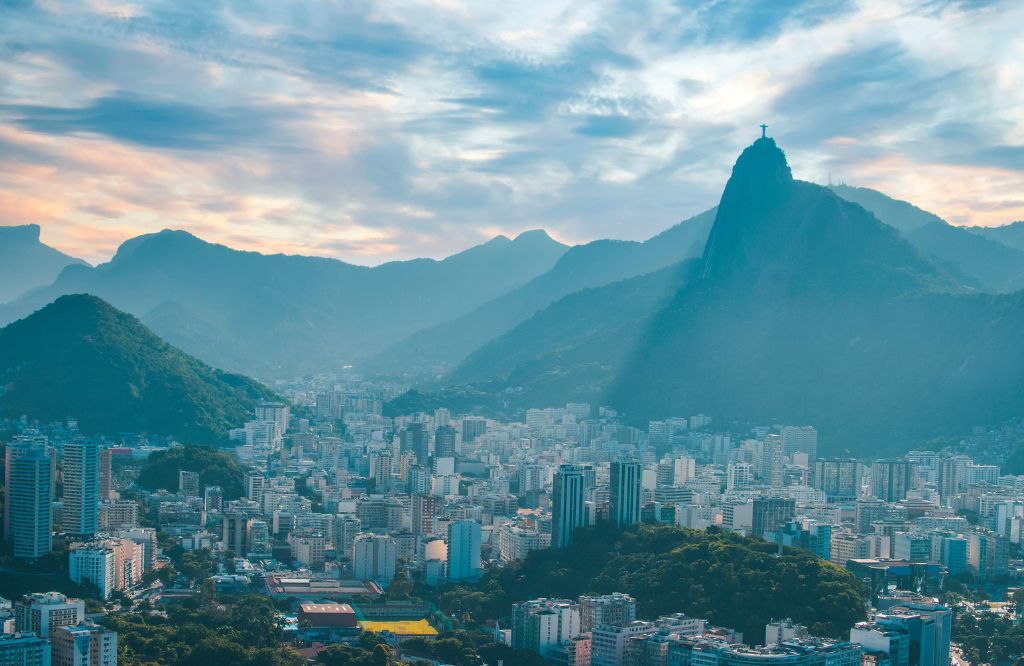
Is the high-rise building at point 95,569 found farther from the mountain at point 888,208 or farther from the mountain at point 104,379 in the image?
the mountain at point 888,208

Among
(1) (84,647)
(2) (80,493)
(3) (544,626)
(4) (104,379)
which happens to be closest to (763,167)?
(4) (104,379)

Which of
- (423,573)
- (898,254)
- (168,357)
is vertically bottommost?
(423,573)

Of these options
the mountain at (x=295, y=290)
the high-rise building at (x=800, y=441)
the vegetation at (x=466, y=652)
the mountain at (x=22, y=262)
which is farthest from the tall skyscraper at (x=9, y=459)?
the mountain at (x=22, y=262)

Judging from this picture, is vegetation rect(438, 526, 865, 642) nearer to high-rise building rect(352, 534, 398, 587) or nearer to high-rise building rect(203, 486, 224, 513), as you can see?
high-rise building rect(352, 534, 398, 587)

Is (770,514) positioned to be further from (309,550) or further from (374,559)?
(309,550)

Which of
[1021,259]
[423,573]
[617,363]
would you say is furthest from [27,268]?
[423,573]

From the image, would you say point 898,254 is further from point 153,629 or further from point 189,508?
point 153,629
